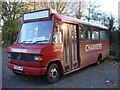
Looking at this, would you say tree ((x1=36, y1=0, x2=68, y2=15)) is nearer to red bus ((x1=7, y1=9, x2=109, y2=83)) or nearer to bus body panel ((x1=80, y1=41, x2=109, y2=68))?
bus body panel ((x1=80, y1=41, x2=109, y2=68))

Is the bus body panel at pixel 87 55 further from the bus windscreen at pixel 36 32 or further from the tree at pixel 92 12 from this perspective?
the tree at pixel 92 12

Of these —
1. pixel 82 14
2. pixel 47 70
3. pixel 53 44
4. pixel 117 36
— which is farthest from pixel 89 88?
pixel 82 14

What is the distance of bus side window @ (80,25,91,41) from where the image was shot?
696cm

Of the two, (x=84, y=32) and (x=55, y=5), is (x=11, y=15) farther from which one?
(x=84, y=32)

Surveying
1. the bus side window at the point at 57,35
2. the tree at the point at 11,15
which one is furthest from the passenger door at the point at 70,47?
the tree at the point at 11,15

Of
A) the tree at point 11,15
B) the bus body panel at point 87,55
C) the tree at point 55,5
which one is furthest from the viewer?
the tree at point 11,15

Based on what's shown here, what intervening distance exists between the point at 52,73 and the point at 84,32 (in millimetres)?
3301

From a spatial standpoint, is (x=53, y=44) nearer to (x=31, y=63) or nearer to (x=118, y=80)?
(x=31, y=63)

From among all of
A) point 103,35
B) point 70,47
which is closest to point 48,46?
point 70,47

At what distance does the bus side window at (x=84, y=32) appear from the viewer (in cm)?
696

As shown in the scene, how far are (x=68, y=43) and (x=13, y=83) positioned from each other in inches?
119

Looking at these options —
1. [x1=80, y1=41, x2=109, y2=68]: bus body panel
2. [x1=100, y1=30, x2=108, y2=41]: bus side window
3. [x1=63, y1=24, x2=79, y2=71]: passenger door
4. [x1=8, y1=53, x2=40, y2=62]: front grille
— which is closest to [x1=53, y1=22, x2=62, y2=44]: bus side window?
[x1=63, y1=24, x2=79, y2=71]: passenger door

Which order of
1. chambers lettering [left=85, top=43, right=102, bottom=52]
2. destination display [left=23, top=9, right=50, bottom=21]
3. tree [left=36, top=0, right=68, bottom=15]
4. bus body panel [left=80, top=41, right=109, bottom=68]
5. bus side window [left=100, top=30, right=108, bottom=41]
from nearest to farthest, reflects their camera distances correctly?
1. destination display [left=23, top=9, right=50, bottom=21]
2. bus body panel [left=80, top=41, right=109, bottom=68]
3. chambers lettering [left=85, top=43, right=102, bottom=52]
4. bus side window [left=100, top=30, right=108, bottom=41]
5. tree [left=36, top=0, right=68, bottom=15]

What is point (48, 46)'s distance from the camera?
4.78m
